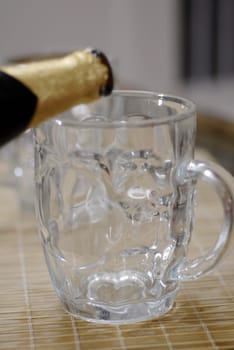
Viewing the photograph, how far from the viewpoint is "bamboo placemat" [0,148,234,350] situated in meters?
0.48

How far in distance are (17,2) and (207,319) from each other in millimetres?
1969

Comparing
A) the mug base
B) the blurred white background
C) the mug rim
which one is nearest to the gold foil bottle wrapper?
the mug rim

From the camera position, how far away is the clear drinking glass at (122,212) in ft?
1.63

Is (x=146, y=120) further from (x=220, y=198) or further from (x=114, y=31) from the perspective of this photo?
(x=114, y=31)

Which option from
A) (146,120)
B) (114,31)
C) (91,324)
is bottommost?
(114,31)

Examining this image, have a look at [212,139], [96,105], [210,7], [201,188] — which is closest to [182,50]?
[210,7]

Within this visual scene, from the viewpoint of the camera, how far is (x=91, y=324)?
51 centimetres

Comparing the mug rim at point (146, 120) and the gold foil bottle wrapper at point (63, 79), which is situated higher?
the gold foil bottle wrapper at point (63, 79)

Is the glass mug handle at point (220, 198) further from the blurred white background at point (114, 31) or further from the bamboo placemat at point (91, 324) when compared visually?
the blurred white background at point (114, 31)

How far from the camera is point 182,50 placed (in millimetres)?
2570

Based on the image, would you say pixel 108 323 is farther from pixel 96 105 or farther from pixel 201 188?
pixel 201 188

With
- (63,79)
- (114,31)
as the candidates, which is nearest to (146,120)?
(63,79)

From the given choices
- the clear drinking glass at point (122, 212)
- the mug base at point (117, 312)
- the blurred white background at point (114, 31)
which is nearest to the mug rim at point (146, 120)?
the clear drinking glass at point (122, 212)

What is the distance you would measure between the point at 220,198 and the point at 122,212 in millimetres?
66
